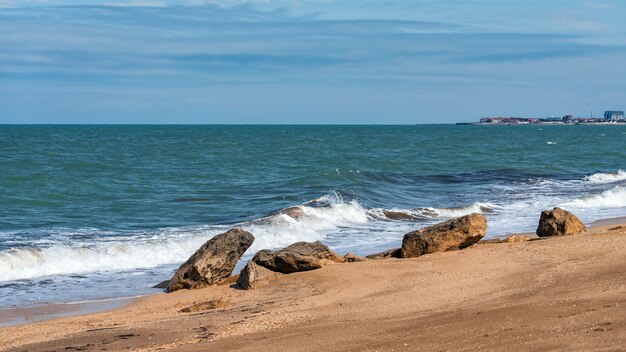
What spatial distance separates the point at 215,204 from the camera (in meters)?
26.9

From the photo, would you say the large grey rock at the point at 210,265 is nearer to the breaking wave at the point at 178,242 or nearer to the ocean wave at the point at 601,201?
the breaking wave at the point at 178,242

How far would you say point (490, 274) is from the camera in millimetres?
11586

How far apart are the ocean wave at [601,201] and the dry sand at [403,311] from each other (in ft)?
37.8

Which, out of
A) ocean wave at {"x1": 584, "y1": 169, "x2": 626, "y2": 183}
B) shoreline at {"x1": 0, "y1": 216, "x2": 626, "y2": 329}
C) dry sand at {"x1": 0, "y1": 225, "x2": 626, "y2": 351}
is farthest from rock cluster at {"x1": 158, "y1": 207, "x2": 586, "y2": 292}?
ocean wave at {"x1": 584, "y1": 169, "x2": 626, "y2": 183}

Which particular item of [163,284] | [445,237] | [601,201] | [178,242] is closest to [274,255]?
[163,284]

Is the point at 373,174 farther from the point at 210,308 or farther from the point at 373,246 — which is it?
the point at 210,308

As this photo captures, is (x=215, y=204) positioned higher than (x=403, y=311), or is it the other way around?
(x=403, y=311)

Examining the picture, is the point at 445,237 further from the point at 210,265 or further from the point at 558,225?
the point at 210,265

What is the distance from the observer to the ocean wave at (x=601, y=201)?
995 inches

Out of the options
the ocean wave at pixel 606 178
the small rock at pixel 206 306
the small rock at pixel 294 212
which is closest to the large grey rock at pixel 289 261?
the small rock at pixel 206 306

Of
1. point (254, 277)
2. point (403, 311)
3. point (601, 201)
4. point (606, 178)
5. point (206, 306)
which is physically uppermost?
Answer: point (403, 311)

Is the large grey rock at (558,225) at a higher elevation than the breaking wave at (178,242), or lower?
higher

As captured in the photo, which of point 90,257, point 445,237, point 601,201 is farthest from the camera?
point 601,201

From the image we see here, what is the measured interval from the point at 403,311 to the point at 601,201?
59.3 feet
